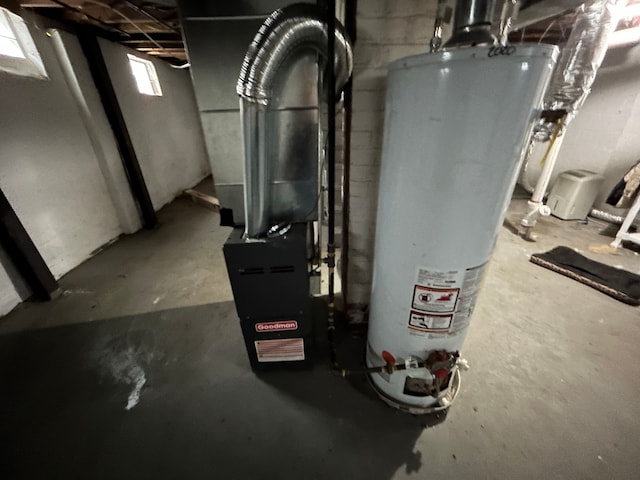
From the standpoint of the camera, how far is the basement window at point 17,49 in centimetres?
200

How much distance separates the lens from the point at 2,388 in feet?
4.78

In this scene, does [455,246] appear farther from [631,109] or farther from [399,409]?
[631,109]

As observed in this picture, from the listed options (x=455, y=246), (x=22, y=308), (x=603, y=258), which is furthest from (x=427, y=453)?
(x=22, y=308)

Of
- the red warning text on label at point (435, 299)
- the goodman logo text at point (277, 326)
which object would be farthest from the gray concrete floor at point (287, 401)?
the red warning text on label at point (435, 299)

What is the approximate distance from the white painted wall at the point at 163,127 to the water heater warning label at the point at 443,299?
3899 millimetres

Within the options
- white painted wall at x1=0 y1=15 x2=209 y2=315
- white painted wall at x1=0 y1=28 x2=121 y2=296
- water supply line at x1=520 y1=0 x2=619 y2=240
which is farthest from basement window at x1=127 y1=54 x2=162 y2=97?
water supply line at x1=520 y1=0 x2=619 y2=240

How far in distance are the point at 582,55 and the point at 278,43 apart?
260 centimetres

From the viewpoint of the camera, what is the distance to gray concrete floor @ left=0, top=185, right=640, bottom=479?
112 cm

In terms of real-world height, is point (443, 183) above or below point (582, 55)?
below

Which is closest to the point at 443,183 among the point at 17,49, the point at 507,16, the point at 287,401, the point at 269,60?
the point at 269,60

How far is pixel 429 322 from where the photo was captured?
102 centimetres

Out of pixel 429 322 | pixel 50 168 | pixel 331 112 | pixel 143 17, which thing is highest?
pixel 143 17

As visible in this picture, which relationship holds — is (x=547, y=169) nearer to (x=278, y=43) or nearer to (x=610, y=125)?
(x=610, y=125)

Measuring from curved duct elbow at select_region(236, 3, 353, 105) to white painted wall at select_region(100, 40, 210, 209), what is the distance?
3.25 metres
